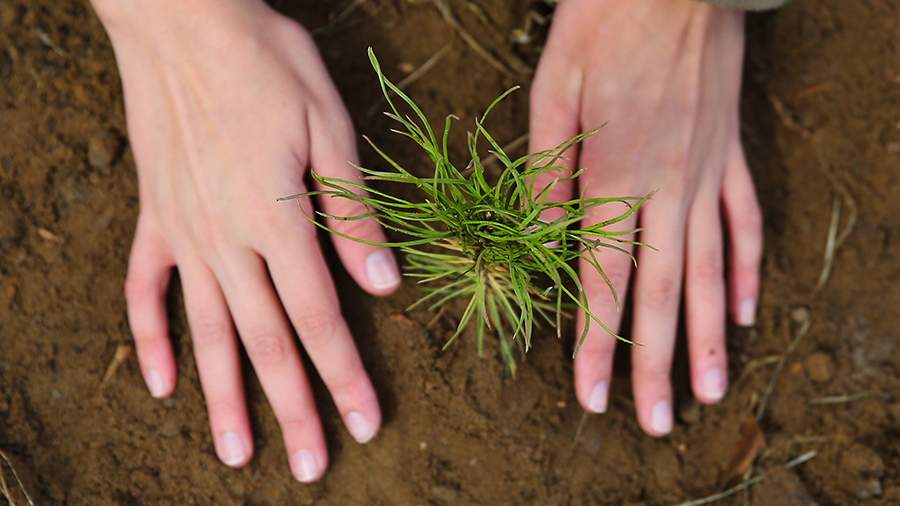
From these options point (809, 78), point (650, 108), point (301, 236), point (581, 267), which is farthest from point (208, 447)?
point (809, 78)

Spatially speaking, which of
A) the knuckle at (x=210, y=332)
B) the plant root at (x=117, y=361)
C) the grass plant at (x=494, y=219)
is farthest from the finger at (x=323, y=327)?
the plant root at (x=117, y=361)

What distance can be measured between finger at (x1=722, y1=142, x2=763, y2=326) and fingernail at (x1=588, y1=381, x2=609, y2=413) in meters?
0.41

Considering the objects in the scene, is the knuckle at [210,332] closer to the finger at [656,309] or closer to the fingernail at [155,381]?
the fingernail at [155,381]

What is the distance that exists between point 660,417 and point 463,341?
47 centimetres

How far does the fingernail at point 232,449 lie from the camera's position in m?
1.75

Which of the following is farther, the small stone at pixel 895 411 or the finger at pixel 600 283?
the small stone at pixel 895 411

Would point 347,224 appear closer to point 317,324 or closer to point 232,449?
point 317,324

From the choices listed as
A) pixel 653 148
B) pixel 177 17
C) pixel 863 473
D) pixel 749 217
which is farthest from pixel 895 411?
pixel 177 17

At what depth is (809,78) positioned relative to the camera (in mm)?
2133

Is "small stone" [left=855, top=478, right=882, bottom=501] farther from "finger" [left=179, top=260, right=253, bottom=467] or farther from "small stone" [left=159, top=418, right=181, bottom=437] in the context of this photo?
"small stone" [left=159, top=418, right=181, bottom=437]

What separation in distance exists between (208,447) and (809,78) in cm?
166

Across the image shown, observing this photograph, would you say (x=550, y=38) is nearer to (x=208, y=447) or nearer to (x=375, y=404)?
(x=375, y=404)

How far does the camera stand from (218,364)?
177 cm

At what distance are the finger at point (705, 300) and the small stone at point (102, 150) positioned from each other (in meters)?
1.28
